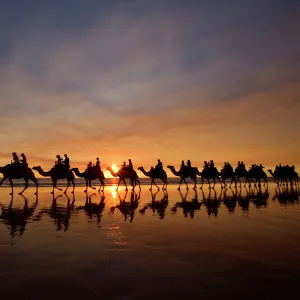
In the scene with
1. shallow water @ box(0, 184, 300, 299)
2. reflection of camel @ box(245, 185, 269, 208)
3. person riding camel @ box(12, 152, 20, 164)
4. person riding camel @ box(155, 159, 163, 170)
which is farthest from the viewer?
person riding camel @ box(155, 159, 163, 170)

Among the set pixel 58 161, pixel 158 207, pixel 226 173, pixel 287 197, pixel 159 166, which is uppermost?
pixel 58 161

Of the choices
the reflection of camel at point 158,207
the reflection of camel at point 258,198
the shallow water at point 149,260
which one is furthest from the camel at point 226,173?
the shallow water at point 149,260

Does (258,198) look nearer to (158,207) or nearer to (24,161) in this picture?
(158,207)

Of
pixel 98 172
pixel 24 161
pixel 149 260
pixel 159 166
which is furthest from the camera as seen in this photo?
pixel 159 166

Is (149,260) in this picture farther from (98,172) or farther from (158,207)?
(98,172)

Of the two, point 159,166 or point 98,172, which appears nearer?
point 98,172

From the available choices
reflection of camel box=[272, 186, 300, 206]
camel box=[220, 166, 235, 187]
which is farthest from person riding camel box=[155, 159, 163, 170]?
reflection of camel box=[272, 186, 300, 206]

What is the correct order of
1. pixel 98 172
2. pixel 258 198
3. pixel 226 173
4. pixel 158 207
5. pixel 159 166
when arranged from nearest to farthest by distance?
pixel 158 207, pixel 258 198, pixel 98 172, pixel 159 166, pixel 226 173

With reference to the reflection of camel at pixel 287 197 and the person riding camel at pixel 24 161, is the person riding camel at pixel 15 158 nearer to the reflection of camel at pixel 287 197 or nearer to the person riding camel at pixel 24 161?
the person riding camel at pixel 24 161

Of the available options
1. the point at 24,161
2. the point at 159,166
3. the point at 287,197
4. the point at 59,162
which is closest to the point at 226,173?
the point at 159,166

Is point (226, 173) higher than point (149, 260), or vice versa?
point (226, 173)

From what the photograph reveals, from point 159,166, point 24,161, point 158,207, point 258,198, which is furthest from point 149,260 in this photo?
point 159,166

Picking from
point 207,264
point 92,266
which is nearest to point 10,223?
point 92,266

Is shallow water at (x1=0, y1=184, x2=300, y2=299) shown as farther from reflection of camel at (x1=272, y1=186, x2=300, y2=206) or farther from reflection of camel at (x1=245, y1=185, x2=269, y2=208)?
reflection of camel at (x1=272, y1=186, x2=300, y2=206)
